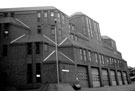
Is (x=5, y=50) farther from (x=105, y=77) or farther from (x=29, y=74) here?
(x=105, y=77)

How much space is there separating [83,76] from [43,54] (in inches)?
474

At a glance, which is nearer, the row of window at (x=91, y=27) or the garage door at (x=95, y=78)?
the garage door at (x=95, y=78)

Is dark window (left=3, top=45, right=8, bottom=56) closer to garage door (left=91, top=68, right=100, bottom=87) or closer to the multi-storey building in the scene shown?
the multi-storey building

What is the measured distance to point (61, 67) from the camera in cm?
2911

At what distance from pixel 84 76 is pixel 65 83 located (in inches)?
360

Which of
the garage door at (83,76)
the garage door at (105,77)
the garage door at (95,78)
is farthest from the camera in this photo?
the garage door at (105,77)

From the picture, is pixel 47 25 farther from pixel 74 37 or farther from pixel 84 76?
pixel 84 76

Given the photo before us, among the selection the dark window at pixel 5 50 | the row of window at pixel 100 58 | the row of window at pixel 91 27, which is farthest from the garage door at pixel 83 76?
the row of window at pixel 91 27

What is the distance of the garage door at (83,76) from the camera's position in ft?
113

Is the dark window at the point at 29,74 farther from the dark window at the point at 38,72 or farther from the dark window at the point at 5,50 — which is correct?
the dark window at the point at 5,50

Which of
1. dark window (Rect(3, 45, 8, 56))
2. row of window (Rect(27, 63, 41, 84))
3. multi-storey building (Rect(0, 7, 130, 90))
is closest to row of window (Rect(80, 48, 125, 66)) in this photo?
multi-storey building (Rect(0, 7, 130, 90))

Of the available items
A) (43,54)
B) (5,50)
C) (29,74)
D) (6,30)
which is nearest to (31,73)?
(29,74)

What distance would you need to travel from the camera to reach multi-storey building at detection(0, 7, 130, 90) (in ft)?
93.5

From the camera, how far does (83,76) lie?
118ft
